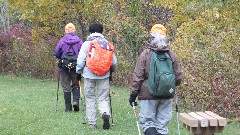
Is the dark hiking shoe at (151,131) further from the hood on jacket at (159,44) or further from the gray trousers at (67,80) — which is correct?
the gray trousers at (67,80)

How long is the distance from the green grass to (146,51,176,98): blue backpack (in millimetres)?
2013

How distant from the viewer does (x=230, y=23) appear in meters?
11.2

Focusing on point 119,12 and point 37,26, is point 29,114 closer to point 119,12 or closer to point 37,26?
point 119,12

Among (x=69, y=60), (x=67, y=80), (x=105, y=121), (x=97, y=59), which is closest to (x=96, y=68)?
(x=97, y=59)

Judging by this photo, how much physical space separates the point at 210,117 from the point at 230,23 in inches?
197

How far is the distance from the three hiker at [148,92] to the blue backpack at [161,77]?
51 millimetres

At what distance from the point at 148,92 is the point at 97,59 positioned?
202cm

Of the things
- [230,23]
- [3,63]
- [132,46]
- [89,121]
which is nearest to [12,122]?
[89,121]

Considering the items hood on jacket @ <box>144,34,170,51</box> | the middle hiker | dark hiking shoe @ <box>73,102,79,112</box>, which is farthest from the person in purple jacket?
hood on jacket @ <box>144,34,170,51</box>

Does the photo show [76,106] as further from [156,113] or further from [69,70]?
[156,113]

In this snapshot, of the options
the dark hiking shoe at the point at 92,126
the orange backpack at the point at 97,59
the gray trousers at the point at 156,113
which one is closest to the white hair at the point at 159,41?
the gray trousers at the point at 156,113

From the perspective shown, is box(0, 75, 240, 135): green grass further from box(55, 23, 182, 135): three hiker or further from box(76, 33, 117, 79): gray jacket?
box(76, 33, 117, 79): gray jacket

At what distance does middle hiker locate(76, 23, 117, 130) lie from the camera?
28.9 ft

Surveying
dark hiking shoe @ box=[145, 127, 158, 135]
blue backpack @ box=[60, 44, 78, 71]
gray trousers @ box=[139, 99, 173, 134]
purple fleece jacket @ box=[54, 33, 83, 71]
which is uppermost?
purple fleece jacket @ box=[54, 33, 83, 71]
